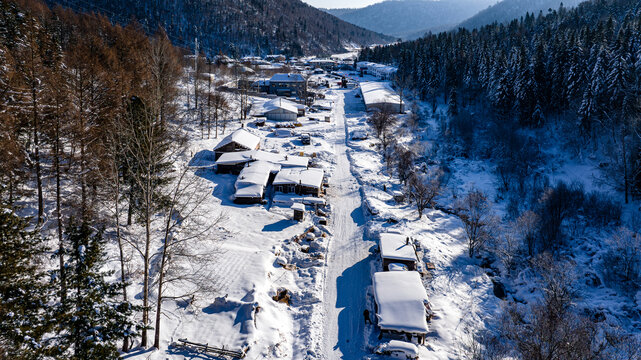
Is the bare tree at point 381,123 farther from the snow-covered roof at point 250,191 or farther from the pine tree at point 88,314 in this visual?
the pine tree at point 88,314

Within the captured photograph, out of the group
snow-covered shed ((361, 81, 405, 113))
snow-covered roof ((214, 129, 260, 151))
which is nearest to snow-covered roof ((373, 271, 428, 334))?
snow-covered roof ((214, 129, 260, 151))

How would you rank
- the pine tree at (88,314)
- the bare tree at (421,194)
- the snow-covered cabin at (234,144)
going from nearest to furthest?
the pine tree at (88,314) < the bare tree at (421,194) < the snow-covered cabin at (234,144)

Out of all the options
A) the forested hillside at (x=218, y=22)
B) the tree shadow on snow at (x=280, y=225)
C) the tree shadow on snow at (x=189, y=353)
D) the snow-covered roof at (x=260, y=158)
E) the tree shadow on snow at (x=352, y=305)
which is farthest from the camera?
the forested hillside at (x=218, y=22)

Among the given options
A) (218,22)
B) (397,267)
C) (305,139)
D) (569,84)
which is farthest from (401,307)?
(218,22)

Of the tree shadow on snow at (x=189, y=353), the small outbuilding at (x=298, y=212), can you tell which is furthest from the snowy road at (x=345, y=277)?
the tree shadow on snow at (x=189, y=353)

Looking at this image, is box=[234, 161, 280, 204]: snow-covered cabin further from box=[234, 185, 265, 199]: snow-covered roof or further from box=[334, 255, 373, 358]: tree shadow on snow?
box=[334, 255, 373, 358]: tree shadow on snow

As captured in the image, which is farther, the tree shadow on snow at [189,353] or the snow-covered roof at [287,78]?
the snow-covered roof at [287,78]

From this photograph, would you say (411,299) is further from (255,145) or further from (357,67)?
(357,67)
